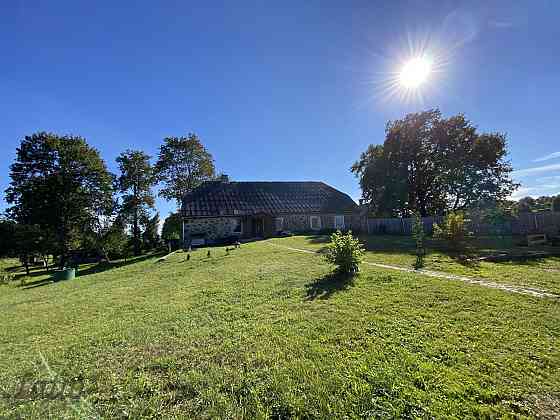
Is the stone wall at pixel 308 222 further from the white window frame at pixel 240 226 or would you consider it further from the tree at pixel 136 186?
the tree at pixel 136 186

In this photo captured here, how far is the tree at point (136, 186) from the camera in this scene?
30.3 metres

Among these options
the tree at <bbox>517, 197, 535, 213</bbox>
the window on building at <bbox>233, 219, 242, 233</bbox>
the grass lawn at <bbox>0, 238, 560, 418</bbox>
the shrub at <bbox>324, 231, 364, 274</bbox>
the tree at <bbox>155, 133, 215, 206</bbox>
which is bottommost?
the grass lawn at <bbox>0, 238, 560, 418</bbox>

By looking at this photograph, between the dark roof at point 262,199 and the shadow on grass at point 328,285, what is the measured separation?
17406 millimetres

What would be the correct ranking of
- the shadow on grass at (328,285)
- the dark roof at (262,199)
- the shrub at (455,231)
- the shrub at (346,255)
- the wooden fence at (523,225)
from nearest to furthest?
1. the shadow on grass at (328,285)
2. the shrub at (346,255)
3. the shrub at (455,231)
4. the wooden fence at (523,225)
5. the dark roof at (262,199)

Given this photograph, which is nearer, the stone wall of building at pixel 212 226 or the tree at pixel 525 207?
the tree at pixel 525 207

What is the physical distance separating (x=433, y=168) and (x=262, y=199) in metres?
18.9

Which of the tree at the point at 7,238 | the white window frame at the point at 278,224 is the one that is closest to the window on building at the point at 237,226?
the white window frame at the point at 278,224

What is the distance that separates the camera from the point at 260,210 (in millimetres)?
24844

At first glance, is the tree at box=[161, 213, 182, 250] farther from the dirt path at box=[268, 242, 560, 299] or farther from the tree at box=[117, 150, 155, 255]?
the dirt path at box=[268, 242, 560, 299]

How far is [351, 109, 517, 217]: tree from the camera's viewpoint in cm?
2419

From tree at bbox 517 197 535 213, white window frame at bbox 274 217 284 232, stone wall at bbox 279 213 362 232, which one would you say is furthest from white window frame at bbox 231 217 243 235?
tree at bbox 517 197 535 213

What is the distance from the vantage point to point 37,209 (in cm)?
2398

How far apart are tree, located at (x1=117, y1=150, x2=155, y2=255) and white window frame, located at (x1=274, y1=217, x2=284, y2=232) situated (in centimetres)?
1839

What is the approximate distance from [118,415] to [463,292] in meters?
6.78
